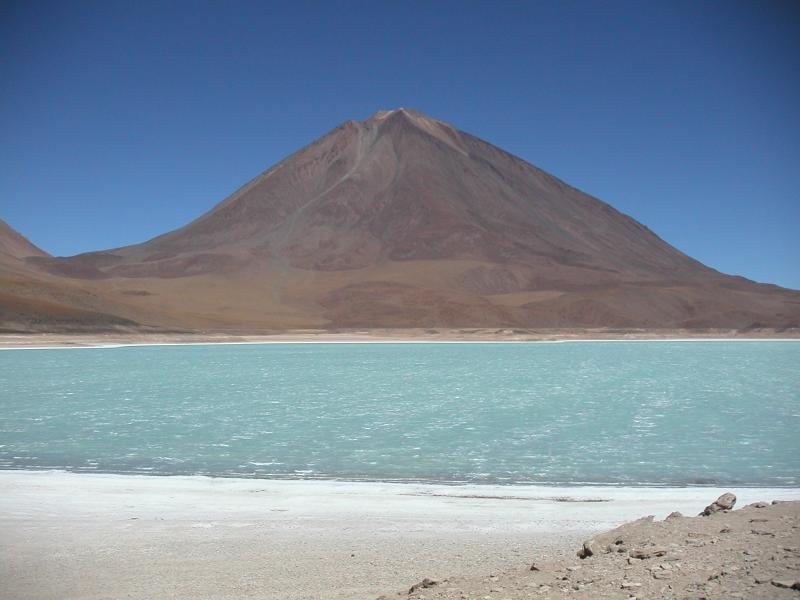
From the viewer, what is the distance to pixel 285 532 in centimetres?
820

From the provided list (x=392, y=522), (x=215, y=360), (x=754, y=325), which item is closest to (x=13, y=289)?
(x=215, y=360)

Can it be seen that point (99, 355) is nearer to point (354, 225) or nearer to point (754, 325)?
point (754, 325)

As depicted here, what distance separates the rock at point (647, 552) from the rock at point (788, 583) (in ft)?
→ 3.11

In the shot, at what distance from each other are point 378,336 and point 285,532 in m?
78.1

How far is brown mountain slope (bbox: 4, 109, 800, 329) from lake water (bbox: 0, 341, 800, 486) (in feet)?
206

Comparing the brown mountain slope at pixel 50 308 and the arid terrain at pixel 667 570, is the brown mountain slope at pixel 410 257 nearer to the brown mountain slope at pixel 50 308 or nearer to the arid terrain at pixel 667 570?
the brown mountain slope at pixel 50 308

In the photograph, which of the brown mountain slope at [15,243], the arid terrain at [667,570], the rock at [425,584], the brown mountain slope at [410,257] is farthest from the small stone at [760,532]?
the brown mountain slope at [15,243]

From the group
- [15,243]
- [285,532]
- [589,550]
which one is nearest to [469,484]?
[285,532]

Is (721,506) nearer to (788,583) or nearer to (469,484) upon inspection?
(788,583)

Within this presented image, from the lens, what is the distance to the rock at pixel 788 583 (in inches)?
198

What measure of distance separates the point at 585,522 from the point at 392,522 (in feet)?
6.78

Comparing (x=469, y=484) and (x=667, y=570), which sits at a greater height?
(x=667, y=570)

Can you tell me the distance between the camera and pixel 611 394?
86.1 ft

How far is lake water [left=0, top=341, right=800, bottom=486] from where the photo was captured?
1251 cm
